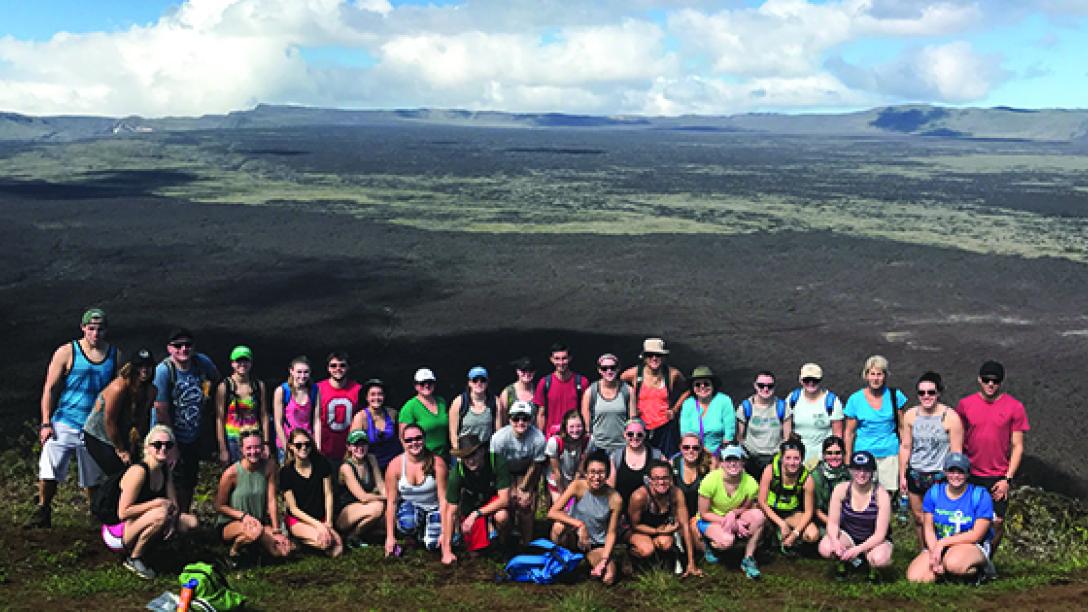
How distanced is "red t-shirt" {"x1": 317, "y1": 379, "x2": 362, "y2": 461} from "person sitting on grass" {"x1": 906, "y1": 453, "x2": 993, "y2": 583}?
5.20 m

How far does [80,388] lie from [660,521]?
5.12m

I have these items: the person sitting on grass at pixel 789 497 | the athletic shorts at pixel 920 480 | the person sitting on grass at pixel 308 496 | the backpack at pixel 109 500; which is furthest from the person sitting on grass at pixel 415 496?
the athletic shorts at pixel 920 480

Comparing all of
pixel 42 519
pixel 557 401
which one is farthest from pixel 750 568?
pixel 42 519

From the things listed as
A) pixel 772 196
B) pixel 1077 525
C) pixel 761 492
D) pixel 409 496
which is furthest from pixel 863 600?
pixel 772 196

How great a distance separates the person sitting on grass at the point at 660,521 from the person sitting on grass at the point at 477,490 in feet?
3.56

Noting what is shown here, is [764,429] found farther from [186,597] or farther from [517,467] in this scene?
[186,597]

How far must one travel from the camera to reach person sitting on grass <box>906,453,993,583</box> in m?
8.50

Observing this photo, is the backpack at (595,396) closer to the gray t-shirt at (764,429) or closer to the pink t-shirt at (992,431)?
the gray t-shirt at (764,429)

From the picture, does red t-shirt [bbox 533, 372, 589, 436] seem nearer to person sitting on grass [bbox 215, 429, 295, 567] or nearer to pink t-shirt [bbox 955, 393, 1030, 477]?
person sitting on grass [bbox 215, 429, 295, 567]

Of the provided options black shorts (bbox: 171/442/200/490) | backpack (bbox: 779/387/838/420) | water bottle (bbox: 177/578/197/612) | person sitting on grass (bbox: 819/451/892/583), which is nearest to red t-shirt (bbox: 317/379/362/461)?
black shorts (bbox: 171/442/200/490)

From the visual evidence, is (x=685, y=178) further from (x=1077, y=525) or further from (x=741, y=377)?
(x=1077, y=525)

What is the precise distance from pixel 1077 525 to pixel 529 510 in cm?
720

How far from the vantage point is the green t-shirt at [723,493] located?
360 inches

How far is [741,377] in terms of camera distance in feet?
65.0
